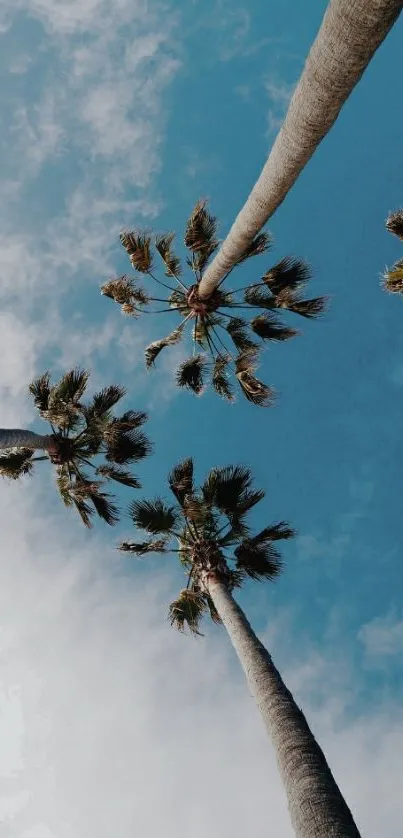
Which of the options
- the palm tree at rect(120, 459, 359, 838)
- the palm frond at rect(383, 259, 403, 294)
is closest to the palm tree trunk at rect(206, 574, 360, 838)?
the palm tree at rect(120, 459, 359, 838)

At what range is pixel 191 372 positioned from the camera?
14.9 meters

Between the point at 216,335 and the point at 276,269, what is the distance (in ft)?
7.09

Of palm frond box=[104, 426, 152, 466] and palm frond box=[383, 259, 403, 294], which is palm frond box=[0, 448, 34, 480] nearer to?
palm frond box=[104, 426, 152, 466]

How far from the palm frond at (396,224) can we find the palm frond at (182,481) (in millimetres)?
6778

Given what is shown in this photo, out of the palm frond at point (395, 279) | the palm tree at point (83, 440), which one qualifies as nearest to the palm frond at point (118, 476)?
the palm tree at point (83, 440)

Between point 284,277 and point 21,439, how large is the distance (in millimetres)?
7087

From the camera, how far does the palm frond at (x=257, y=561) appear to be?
12484mm

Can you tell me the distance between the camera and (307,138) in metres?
4.46

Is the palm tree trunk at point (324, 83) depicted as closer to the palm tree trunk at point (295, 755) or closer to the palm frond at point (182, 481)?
the palm tree trunk at point (295, 755)

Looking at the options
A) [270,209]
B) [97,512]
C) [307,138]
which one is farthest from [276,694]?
[97,512]

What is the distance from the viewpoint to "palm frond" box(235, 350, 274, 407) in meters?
12.6

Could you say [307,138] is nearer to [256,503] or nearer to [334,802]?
[334,802]

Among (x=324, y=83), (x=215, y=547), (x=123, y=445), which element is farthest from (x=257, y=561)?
(x=324, y=83)

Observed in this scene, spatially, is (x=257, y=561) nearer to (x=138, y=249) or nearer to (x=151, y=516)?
(x=151, y=516)
